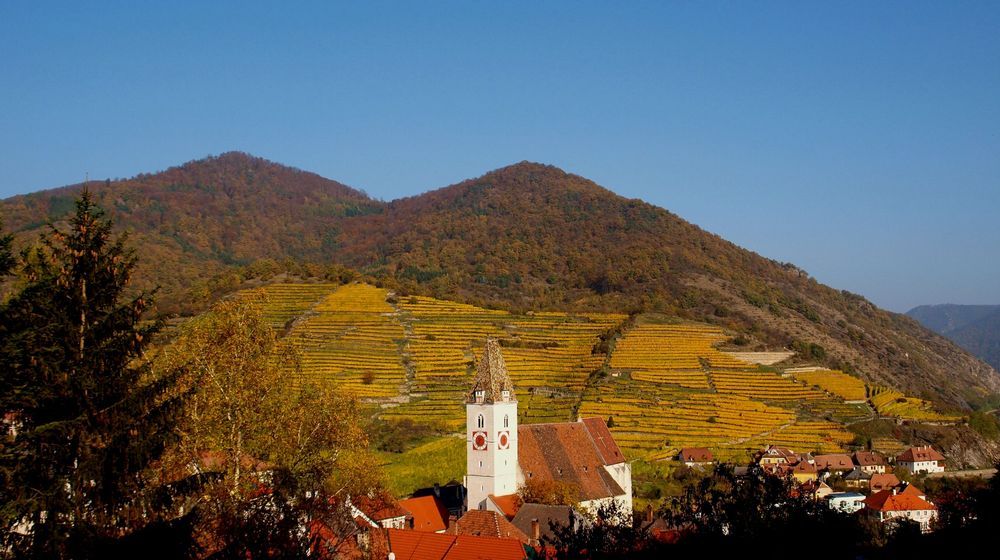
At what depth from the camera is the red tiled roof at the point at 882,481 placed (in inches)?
2204

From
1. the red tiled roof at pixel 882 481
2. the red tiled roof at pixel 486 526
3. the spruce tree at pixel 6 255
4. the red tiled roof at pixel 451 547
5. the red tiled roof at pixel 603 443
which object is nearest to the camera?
the spruce tree at pixel 6 255

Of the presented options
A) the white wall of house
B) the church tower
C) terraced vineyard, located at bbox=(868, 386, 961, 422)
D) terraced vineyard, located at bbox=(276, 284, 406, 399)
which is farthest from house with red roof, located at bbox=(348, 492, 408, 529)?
terraced vineyard, located at bbox=(868, 386, 961, 422)

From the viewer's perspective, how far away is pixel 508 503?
41094mm

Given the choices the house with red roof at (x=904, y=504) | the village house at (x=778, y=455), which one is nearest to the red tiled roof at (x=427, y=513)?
the house with red roof at (x=904, y=504)

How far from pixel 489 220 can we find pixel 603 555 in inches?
6952

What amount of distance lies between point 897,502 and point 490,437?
1729 cm

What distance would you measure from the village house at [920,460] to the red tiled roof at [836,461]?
4.69 metres

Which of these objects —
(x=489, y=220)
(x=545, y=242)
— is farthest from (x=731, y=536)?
(x=489, y=220)

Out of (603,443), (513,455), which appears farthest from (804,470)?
(513,455)

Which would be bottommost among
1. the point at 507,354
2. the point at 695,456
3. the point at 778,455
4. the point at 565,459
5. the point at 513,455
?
the point at 695,456

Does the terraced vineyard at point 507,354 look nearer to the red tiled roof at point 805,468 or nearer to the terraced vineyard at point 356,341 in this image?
the terraced vineyard at point 356,341

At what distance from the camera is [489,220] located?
621 ft

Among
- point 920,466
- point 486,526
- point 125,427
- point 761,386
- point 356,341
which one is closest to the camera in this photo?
point 125,427

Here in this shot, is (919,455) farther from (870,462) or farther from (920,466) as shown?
(870,462)
